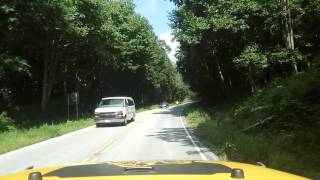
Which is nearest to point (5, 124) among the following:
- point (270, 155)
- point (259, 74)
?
point (259, 74)

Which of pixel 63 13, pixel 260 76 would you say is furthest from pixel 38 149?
pixel 260 76

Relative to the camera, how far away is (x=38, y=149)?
22781mm

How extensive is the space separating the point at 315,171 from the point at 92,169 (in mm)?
9285

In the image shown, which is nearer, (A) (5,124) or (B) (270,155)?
(B) (270,155)

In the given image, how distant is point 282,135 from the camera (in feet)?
62.3

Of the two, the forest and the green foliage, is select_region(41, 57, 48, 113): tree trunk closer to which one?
the forest

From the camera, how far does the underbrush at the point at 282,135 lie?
13617 millimetres

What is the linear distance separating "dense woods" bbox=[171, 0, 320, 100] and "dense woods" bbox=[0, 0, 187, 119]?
7.34 meters

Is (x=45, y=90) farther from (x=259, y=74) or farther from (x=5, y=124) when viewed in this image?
(x=259, y=74)

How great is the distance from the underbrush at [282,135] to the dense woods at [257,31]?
27.5 ft

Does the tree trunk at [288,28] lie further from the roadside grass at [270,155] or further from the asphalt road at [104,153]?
the roadside grass at [270,155]

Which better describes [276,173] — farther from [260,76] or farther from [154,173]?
[260,76]

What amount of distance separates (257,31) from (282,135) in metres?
24.3

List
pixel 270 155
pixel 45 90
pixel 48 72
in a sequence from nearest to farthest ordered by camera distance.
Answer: pixel 270 155, pixel 45 90, pixel 48 72
